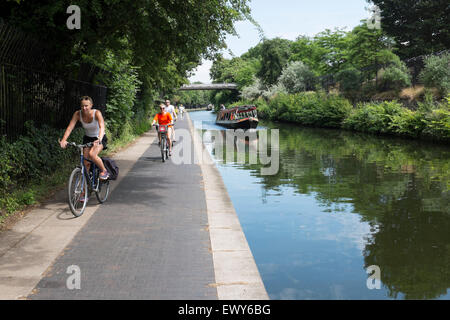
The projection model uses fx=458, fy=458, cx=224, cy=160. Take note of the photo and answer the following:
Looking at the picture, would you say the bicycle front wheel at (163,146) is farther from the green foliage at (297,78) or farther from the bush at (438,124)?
the green foliage at (297,78)

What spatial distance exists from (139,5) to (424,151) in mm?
13912

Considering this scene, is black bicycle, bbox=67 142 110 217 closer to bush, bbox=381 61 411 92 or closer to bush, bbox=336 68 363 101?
bush, bbox=381 61 411 92

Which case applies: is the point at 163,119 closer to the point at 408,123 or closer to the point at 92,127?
the point at 92,127

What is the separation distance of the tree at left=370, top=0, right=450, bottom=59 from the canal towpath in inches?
1762

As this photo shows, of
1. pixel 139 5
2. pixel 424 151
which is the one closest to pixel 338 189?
pixel 139 5

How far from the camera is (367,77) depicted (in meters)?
46.4

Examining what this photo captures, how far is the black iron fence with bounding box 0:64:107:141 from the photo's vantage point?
27.3 ft

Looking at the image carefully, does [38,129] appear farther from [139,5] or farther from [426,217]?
[426,217]

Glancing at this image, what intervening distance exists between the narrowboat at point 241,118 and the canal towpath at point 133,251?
31.4m

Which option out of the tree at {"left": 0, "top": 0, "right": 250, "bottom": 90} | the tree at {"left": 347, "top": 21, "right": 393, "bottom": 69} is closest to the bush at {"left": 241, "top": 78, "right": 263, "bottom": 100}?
the tree at {"left": 347, "top": 21, "right": 393, "bottom": 69}

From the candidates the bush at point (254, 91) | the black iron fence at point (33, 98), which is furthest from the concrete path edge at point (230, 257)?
Answer: the bush at point (254, 91)

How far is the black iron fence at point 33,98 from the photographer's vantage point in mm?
8312

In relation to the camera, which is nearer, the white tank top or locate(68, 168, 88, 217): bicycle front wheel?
locate(68, 168, 88, 217): bicycle front wheel

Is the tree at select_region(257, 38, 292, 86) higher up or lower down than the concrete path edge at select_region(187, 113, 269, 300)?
higher up
